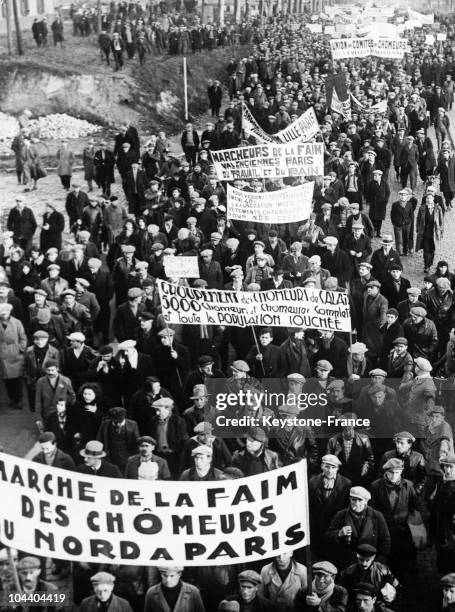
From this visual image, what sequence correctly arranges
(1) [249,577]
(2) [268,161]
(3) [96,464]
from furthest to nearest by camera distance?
(2) [268,161] → (3) [96,464] → (1) [249,577]

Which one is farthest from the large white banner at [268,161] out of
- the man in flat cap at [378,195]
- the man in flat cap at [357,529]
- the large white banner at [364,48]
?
the large white banner at [364,48]

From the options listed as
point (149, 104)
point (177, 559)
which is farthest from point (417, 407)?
point (149, 104)

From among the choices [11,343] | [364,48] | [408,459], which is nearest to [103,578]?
[408,459]

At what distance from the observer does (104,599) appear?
22.9 feet

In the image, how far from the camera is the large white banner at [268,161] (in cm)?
1516

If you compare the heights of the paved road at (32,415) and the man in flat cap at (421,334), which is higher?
the man in flat cap at (421,334)

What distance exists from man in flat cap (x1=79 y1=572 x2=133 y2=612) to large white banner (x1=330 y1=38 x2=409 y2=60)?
68.7 feet

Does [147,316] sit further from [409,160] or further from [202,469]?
[409,160]

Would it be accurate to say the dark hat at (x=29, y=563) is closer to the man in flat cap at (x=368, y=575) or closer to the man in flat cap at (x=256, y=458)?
the man in flat cap at (x=256, y=458)

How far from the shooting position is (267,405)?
9648 mm

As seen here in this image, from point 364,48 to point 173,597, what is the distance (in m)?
21.2

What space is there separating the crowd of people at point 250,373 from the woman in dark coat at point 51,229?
0.10 ft

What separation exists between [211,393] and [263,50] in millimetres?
26117

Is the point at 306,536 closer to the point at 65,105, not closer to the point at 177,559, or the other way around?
the point at 177,559
